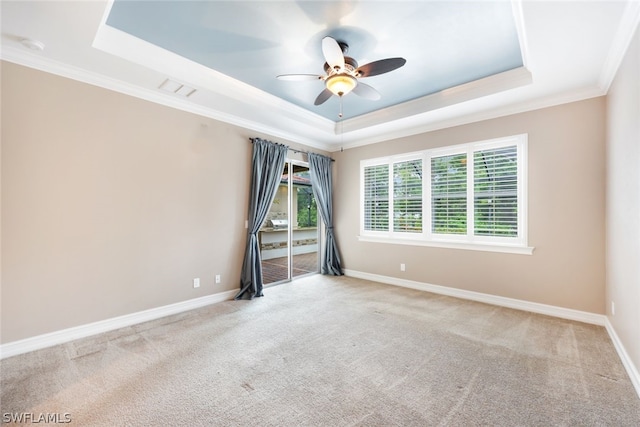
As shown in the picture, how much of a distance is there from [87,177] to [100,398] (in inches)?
85.9

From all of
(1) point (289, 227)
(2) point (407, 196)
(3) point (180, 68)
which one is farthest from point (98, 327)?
(2) point (407, 196)

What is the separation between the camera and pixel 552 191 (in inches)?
138

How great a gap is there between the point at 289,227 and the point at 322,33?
11.2ft

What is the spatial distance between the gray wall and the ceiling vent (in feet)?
12.5

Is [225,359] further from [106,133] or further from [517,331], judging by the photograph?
[517,331]

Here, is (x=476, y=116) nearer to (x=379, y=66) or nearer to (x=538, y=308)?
(x=379, y=66)

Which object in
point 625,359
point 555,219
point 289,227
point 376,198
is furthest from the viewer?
point 376,198

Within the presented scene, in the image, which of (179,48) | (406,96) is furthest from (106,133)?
(406,96)

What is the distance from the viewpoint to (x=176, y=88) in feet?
10.8

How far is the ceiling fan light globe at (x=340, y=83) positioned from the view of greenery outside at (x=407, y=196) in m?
2.43

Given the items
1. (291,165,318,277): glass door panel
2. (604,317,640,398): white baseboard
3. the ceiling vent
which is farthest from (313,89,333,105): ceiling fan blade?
(604,317,640,398): white baseboard

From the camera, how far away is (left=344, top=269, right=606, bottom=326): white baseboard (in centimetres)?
331

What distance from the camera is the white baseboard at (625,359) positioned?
2043mm

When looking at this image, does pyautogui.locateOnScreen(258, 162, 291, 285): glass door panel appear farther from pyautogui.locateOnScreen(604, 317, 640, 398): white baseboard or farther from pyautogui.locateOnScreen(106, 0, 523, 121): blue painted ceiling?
pyautogui.locateOnScreen(604, 317, 640, 398): white baseboard
